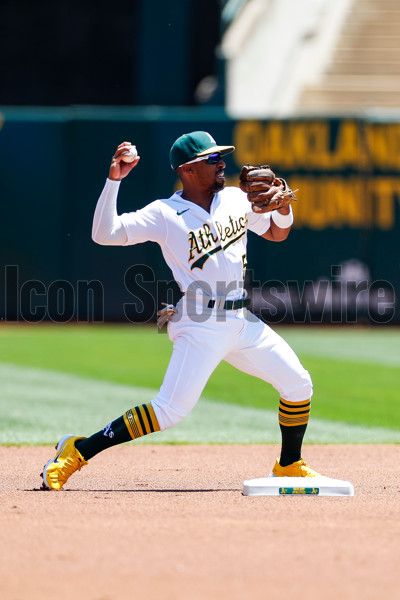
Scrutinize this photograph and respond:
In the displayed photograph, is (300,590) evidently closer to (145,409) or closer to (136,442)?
(145,409)

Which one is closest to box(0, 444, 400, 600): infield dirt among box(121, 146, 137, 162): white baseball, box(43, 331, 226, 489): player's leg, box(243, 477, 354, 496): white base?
box(243, 477, 354, 496): white base

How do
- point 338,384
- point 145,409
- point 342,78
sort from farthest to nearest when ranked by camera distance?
point 342,78
point 338,384
point 145,409

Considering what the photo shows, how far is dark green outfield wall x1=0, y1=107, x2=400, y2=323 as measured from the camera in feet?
54.2

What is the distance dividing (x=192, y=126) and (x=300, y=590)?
13297 millimetres

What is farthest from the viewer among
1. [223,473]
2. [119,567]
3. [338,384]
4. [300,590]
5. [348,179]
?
[348,179]

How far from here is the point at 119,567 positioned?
410 centimetres

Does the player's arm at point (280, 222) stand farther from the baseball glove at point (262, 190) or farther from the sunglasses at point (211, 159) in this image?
the sunglasses at point (211, 159)

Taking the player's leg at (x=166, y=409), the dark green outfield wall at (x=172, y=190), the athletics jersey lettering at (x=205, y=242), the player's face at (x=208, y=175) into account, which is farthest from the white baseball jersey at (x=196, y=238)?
the dark green outfield wall at (x=172, y=190)

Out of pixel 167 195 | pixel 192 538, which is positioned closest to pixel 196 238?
pixel 192 538

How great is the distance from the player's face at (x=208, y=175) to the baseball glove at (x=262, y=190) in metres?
0.13

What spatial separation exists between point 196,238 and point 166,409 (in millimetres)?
896

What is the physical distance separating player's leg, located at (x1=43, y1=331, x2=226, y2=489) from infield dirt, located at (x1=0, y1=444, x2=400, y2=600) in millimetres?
173

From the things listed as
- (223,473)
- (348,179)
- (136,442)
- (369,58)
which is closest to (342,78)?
(369,58)

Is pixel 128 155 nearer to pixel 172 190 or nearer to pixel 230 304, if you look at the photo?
pixel 230 304
